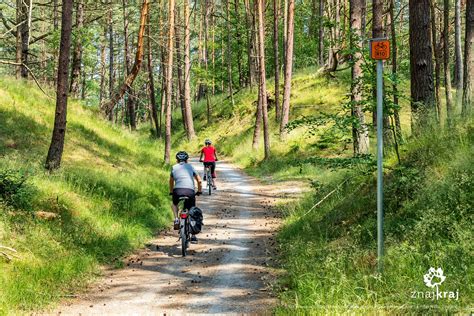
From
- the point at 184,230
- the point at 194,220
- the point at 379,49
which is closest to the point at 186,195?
the point at 194,220

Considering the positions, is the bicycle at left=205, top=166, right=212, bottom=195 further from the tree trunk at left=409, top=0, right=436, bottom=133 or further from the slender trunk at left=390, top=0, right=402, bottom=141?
the tree trunk at left=409, top=0, right=436, bottom=133

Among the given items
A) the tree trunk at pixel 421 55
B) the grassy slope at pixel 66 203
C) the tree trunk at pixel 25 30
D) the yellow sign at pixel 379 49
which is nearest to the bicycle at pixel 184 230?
the grassy slope at pixel 66 203

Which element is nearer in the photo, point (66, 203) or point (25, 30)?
point (66, 203)

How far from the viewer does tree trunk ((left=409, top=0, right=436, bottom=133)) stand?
995cm

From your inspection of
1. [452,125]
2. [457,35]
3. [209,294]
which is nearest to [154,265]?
[209,294]

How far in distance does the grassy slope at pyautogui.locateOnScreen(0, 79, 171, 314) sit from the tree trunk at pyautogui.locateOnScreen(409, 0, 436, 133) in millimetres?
7432

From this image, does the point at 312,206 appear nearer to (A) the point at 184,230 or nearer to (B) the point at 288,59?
(A) the point at 184,230

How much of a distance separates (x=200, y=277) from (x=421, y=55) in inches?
273

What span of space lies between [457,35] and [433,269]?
58.9 ft

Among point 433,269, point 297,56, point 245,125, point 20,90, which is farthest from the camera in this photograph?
point 297,56

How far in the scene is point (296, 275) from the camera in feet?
23.7

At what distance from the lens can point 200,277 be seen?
8.23 m

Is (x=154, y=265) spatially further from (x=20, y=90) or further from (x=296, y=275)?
(x=20, y=90)

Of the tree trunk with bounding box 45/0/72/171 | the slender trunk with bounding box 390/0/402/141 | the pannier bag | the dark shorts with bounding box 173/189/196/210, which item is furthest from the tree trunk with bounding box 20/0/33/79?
the slender trunk with bounding box 390/0/402/141
